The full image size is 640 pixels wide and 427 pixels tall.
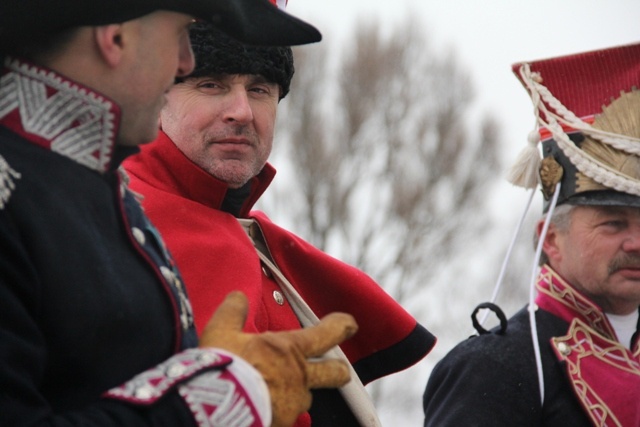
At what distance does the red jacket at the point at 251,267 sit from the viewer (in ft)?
9.87

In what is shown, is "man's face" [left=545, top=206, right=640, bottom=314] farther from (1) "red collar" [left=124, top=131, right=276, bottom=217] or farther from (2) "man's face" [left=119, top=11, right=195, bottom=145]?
(2) "man's face" [left=119, top=11, right=195, bottom=145]

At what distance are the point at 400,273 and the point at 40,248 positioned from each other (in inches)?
594

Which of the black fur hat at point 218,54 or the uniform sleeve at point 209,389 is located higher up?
the black fur hat at point 218,54

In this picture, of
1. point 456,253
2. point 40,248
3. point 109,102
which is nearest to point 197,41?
point 109,102

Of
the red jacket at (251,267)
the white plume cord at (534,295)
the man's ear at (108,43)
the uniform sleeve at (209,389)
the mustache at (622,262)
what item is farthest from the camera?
the mustache at (622,262)

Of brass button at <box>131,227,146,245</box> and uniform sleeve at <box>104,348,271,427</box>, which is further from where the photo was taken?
brass button at <box>131,227,146,245</box>

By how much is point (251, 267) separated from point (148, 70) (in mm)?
1133

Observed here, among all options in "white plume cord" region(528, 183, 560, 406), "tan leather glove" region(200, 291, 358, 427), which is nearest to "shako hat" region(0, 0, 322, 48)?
"tan leather glove" region(200, 291, 358, 427)

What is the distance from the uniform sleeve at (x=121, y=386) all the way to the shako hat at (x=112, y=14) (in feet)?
1.17

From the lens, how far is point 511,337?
3822mm

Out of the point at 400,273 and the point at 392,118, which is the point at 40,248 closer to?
the point at 400,273

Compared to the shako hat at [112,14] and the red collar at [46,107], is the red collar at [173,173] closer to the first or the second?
the shako hat at [112,14]

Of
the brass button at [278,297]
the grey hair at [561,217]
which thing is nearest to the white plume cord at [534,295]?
the grey hair at [561,217]

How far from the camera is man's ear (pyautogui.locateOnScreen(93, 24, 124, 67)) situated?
2.00 metres
